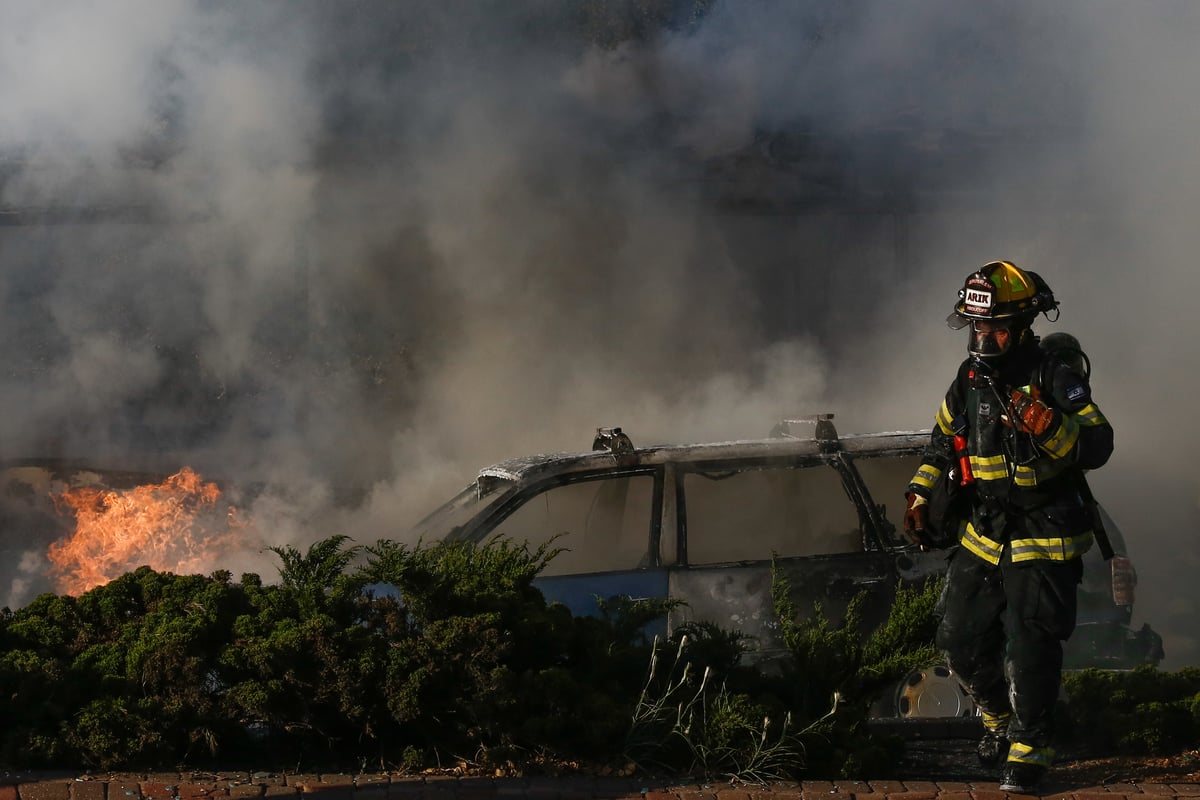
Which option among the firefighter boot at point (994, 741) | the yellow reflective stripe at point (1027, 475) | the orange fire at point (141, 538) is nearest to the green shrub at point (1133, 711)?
the firefighter boot at point (994, 741)

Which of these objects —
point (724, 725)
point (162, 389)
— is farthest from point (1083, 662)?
point (162, 389)

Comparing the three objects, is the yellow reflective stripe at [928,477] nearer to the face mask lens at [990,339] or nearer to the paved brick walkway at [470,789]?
→ the face mask lens at [990,339]

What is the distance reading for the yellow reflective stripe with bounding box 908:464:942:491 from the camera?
4863 millimetres

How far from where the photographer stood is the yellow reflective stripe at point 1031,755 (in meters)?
4.52

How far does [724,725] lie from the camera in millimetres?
4586

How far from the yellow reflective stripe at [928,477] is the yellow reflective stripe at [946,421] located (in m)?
0.13

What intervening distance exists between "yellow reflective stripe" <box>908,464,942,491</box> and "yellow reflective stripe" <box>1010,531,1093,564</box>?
0.37 meters

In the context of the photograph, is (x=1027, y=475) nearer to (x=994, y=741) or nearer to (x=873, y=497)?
(x=994, y=741)

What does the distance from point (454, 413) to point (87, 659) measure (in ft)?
25.2

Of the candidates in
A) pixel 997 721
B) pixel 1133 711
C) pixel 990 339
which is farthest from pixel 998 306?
pixel 1133 711

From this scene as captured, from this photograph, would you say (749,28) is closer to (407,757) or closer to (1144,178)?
(1144,178)

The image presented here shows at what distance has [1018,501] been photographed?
15.1 ft

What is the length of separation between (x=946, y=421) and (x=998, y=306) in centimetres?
44

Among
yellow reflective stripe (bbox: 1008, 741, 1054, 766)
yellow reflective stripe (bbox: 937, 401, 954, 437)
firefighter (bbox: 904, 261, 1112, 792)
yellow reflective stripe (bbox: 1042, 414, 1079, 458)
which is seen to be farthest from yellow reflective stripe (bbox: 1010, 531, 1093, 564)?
yellow reflective stripe (bbox: 1008, 741, 1054, 766)
